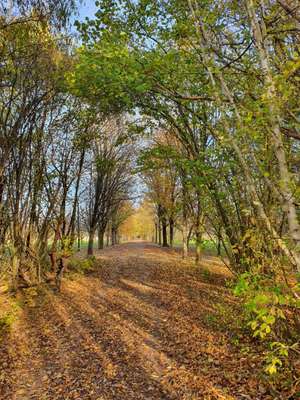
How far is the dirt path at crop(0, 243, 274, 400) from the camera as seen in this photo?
4.04 m

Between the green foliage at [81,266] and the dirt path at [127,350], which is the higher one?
the green foliage at [81,266]

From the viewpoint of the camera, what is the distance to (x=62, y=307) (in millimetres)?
7840

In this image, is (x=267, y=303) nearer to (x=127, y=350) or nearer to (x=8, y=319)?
(x=127, y=350)

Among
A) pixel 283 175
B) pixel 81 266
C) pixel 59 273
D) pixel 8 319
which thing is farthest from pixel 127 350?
pixel 81 266

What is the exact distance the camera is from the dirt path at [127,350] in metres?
4.04

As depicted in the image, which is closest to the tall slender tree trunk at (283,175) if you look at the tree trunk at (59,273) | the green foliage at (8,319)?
Answer: the green foliage at (8,319)

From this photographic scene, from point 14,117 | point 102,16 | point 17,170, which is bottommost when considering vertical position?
point 17,170

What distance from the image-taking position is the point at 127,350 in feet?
17.2

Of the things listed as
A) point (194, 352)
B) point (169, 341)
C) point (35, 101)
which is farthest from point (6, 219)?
point (194, 352)

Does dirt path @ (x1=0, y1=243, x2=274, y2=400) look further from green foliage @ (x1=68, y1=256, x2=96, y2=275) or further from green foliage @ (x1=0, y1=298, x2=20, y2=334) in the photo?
green foliage @ (x1=68, y1=256, x2=96, y2=275)

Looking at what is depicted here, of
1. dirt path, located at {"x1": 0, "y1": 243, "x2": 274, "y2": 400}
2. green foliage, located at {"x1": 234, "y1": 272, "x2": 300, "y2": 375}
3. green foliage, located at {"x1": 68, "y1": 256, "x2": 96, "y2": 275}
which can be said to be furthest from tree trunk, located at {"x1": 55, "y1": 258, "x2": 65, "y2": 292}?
green foliage, located at {"x1": 234, "y1": 272, "x2": 300, "y2": 375}

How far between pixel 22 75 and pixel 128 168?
44.6 ft

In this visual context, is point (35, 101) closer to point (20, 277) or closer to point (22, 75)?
point (22, 75)

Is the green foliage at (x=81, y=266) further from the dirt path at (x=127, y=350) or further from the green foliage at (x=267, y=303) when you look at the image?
the green foliage at (x=267, y=303)
